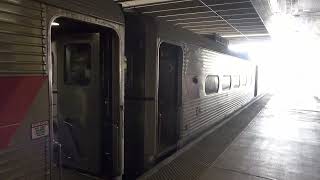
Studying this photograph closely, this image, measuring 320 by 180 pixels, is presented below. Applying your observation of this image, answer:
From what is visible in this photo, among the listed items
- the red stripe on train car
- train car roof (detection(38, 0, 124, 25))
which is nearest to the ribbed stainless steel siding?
train car roof (detection(38, 0, 124, 25))

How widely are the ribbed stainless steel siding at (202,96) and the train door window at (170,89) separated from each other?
154 millimetres

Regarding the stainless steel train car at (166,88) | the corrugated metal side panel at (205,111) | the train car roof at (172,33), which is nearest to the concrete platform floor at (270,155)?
the corrugated metal side panel at (205,111)

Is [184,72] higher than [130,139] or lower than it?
higher

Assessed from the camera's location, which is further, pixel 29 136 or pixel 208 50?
pixel 208 50

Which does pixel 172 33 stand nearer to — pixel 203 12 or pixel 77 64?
pixel 203 12

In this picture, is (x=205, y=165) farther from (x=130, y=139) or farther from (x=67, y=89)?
(x=67, y=89)

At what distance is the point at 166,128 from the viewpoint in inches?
201

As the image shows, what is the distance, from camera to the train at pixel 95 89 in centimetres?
196

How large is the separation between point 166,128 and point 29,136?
3274 millimetres

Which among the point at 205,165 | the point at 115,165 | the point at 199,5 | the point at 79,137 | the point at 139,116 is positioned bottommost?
the point at 205,165

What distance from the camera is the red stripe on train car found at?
1.84 m

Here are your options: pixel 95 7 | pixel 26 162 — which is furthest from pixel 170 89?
pixel 26 162

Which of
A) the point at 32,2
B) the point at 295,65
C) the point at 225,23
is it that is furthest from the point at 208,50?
the point at 295,65

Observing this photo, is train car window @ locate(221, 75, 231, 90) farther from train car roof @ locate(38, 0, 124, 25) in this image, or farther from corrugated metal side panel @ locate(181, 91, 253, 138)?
train car roof @ locate(38, 0, 124, 25)
